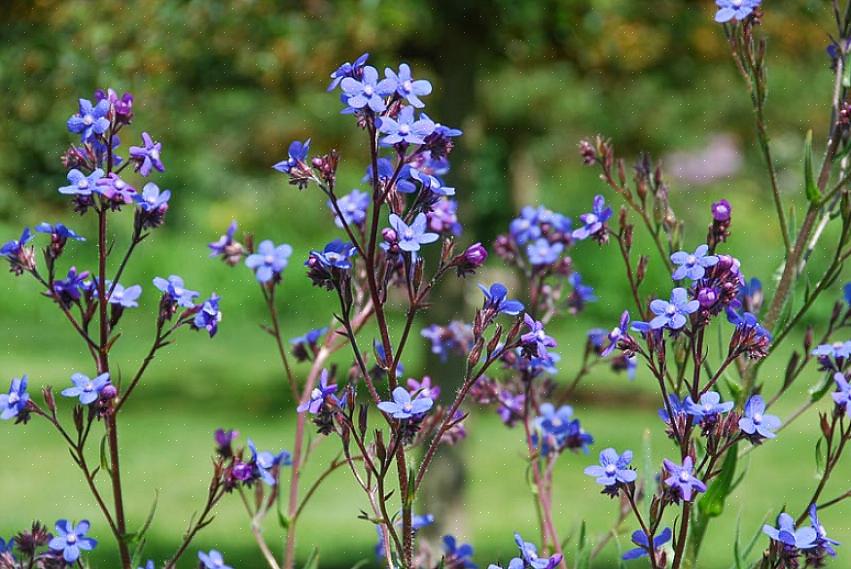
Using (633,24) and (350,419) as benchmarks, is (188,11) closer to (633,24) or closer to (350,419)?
(633,24)

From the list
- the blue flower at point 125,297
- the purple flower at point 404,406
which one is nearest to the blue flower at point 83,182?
the blue flower at point 125,297

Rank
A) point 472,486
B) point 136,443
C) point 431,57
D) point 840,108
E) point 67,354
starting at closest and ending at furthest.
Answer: point 840,108 → point 431,57 → point 472,486 → point 136,443 → point 67,354

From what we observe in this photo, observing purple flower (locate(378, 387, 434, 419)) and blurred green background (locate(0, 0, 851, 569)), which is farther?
blurred green background (locate(0, 0, 851, 569))

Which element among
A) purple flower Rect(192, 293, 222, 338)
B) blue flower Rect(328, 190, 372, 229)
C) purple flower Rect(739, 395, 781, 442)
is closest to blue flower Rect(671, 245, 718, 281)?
purple flower Rect(739, 395, 781, 442)

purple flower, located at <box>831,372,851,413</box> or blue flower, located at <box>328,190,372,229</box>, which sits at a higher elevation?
blue flower, located at <box>328,190,372,229</box>

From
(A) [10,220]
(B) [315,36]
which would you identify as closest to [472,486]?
(B) [315,36]

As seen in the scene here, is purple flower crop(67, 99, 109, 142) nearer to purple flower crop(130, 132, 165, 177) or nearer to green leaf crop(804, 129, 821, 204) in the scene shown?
purple flower crop(130, 132, 165, 177)
